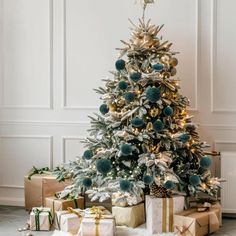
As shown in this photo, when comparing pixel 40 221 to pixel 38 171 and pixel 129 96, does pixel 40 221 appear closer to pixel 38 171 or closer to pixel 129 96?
pixel 38 171

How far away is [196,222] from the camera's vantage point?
12.6 feet

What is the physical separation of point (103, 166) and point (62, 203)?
0.57 metres

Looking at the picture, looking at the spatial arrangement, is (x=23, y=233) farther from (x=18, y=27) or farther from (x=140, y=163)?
(x=18, y=27)

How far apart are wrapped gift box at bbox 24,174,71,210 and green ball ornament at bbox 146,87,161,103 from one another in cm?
121

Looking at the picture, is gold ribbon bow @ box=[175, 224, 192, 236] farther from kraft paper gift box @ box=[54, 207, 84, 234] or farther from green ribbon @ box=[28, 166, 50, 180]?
green ribbon @ box=[28, 166, 50, 180]

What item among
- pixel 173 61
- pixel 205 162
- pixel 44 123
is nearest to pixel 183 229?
pixel 205 162

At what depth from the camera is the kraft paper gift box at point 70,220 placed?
395cm

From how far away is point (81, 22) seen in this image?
4.85m

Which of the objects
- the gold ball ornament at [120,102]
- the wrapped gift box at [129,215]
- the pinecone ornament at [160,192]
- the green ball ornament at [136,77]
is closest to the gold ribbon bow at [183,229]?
the pinecone ornament at [160,192]

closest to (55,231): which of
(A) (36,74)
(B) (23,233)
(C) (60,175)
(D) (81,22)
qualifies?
(B) (23,233)

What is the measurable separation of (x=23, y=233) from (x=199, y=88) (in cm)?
205

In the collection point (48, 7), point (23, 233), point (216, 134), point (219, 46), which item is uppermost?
point (48, 7)

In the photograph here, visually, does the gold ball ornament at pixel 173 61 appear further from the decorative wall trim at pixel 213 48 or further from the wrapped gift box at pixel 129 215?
the wrapped gift box at pixel 129 215

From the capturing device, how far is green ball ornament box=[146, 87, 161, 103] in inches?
155
